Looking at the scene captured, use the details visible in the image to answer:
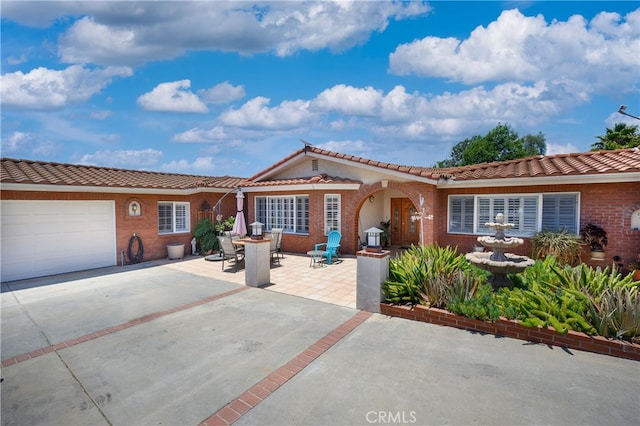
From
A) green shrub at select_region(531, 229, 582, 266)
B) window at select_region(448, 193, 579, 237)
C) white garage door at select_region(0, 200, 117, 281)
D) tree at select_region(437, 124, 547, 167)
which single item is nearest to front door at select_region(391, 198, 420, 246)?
window at select_region(448, 193, 579, 237)

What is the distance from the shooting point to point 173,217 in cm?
1520

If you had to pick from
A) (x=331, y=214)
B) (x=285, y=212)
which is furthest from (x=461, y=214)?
(x=285, y=212)

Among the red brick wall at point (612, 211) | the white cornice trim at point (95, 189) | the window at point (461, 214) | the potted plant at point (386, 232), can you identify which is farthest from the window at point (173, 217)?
the red brick wall at point (612, 211)

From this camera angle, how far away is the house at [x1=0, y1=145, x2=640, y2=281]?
1020 centimetres

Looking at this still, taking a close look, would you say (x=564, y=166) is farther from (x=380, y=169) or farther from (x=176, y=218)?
(x=176, y=218)

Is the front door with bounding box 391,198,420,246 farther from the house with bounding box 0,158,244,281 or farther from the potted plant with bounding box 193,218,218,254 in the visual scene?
the house with bounding box 0,158,244,281

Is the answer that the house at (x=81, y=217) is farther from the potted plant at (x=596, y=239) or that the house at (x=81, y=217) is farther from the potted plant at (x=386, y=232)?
the potted plant at (x=596, y=239)

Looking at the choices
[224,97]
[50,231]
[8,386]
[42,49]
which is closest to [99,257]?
[50,231]

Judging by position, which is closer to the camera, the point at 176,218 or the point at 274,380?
the point at 274,380

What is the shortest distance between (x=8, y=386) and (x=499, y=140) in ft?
181

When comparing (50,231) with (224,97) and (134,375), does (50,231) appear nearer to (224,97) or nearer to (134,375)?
(134,375)

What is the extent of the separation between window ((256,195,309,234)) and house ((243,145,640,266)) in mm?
52

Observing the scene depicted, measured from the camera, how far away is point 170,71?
16.1m

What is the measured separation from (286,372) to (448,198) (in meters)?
10.9
